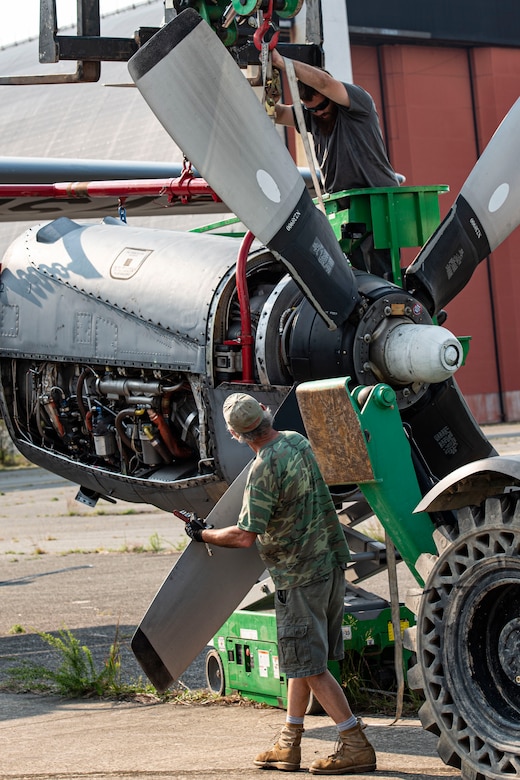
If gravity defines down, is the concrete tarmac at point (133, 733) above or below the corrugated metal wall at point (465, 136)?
below

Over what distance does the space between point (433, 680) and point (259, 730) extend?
171 cm

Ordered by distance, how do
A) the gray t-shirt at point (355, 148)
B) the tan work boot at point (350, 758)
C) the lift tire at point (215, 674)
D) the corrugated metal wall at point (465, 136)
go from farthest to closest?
the corrugated metal wall at point (465, 136) → the lift tire at point (215, 674) → the gray t-shirt at point (355, 148) → the tan work boot at point (350, 758)

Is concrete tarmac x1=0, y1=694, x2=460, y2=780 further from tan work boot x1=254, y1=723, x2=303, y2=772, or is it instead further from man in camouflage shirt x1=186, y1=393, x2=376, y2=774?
man in camouflage shirt x1=186, y1=393, x2=376, y2=774

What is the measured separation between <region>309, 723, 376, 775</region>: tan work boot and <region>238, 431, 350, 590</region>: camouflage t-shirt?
0.73 m

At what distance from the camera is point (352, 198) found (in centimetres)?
630

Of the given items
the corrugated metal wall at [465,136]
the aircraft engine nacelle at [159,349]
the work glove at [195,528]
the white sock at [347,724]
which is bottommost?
the white sock at [347,724]

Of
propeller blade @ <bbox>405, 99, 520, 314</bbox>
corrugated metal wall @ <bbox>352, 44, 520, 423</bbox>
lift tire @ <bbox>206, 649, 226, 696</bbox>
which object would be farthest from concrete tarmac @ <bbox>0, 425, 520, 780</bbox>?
corrugated metal wall @ <bbox>352, 44, 520, 423</bbox>

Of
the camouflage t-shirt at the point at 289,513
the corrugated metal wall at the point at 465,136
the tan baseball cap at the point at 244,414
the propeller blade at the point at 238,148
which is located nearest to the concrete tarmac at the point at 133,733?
the camouflage t-shirt at the point at 289,513

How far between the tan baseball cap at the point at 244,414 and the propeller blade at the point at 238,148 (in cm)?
71

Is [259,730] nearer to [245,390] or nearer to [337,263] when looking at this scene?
[245,390]

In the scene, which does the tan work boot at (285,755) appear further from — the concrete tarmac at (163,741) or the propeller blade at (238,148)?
the propeller blade at (238,148)

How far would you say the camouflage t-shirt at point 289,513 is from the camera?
518 cm

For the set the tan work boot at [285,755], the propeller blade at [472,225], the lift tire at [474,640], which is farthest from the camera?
the propeller blade at [472,225]

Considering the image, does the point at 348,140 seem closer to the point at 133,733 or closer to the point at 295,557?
the point at 295,557
